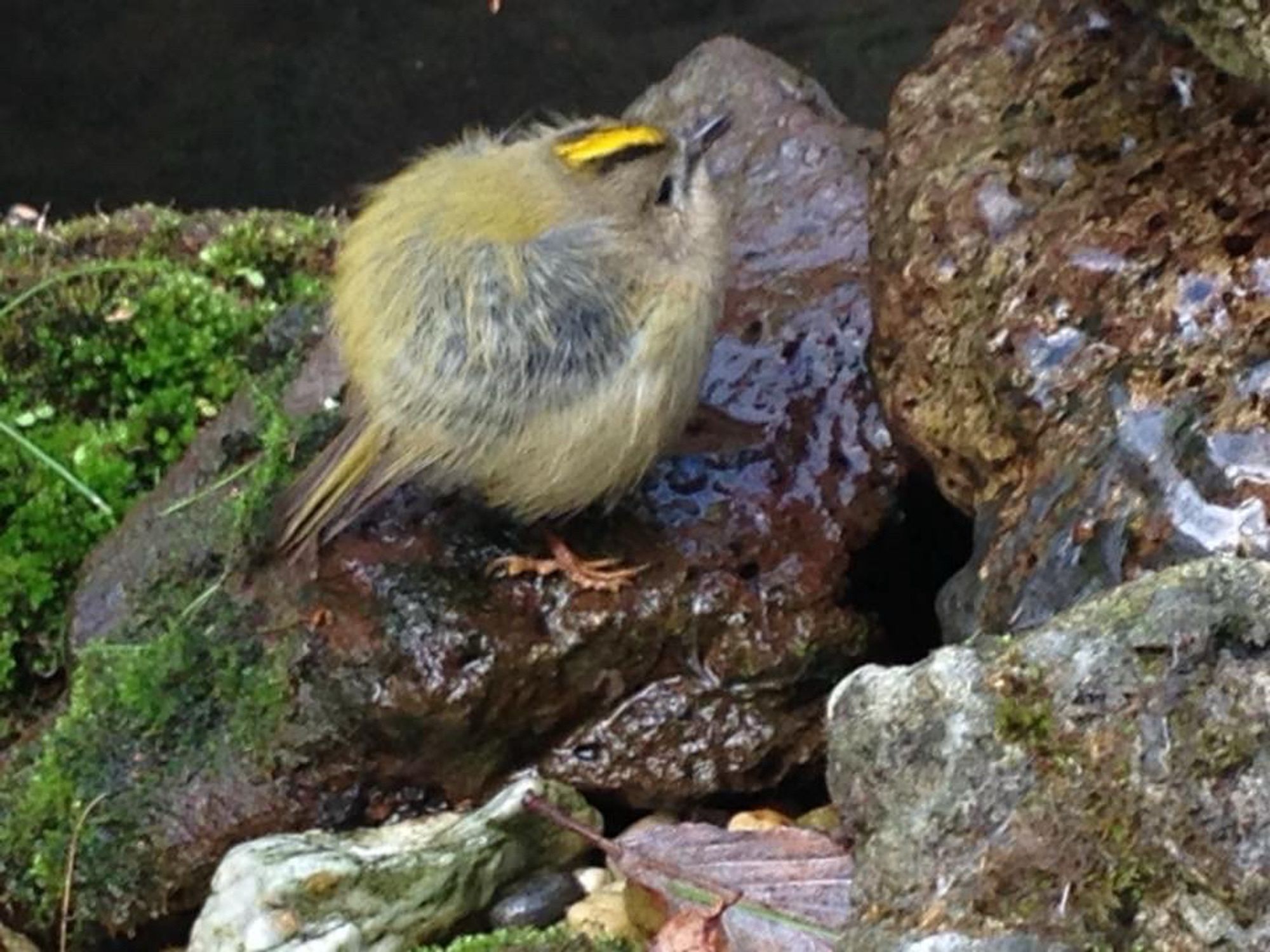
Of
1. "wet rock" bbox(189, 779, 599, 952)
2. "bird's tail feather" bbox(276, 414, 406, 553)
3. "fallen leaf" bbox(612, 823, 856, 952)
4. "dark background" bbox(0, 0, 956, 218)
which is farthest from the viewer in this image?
"dark background" bbox(0, 0, 956, 218)

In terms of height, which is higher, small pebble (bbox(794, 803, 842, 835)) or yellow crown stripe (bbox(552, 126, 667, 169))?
yellow crown stripe (bbox(552, 126, 667, 169))

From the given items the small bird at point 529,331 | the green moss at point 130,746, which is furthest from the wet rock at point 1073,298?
the green moss at point 130,746

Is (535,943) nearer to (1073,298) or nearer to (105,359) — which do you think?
(1073,298)

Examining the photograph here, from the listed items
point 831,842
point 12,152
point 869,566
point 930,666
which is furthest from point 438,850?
point 12,152

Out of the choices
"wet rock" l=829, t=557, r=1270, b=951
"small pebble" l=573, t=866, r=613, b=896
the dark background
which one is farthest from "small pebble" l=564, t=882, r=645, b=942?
the dark background

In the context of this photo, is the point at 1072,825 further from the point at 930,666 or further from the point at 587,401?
the point at 587,401

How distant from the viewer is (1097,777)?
94.0 inches

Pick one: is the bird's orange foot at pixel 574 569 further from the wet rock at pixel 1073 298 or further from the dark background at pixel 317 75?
the dark background at pixel 317 75

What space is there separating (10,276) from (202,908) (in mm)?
2165

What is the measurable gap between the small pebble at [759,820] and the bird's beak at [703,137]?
4.06ft

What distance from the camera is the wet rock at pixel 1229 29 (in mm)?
2867

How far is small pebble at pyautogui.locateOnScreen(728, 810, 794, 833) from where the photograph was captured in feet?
12.8

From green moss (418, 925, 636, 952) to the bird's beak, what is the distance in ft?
4.83

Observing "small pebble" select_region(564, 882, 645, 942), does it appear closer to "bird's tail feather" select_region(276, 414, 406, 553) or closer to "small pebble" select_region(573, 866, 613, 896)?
"small pebble" select_region(573, 866, 613, 896)
